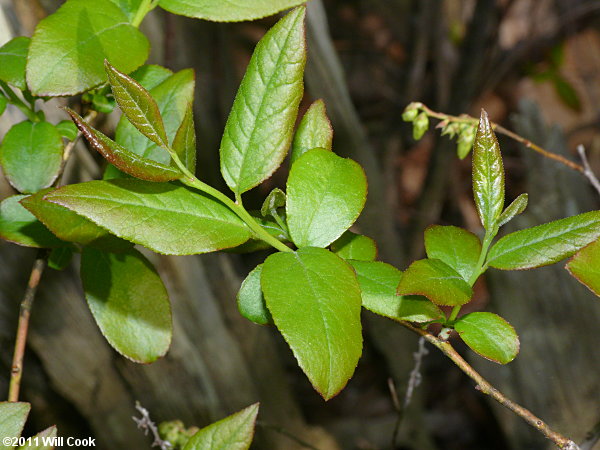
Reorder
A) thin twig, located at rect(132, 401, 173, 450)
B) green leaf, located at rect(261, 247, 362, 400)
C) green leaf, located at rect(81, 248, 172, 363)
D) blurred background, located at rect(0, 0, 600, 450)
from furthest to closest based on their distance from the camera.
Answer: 1. blurred background, located at rect(0, 0, 600, 450)
2. thin twig, located at rect(132, 401, 173, 450)
3. green leaf, located at rect(81, 248, 172, 363)
4. green leaf, located at rect(261, 247, 362, 400)

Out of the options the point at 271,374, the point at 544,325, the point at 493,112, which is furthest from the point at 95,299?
the point at 493,112

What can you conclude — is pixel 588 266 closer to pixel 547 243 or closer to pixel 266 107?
pixel 547 243

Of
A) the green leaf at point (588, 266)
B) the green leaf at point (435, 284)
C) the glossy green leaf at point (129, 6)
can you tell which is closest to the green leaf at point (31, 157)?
the glossy green leaf at point (129, 6)

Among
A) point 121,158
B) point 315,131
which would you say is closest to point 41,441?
point 121,158

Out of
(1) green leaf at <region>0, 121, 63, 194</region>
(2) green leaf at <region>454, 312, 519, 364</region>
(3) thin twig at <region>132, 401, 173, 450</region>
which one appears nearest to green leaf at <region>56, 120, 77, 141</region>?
(1) green leaf at <region>0, 121, 63, 194</region>

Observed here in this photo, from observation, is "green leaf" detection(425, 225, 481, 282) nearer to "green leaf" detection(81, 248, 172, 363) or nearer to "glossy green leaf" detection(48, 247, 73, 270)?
"green leaf" detection(81, 248, 172, 363)

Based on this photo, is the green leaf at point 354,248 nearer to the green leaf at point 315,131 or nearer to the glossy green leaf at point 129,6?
the green leaf at point 315,131
